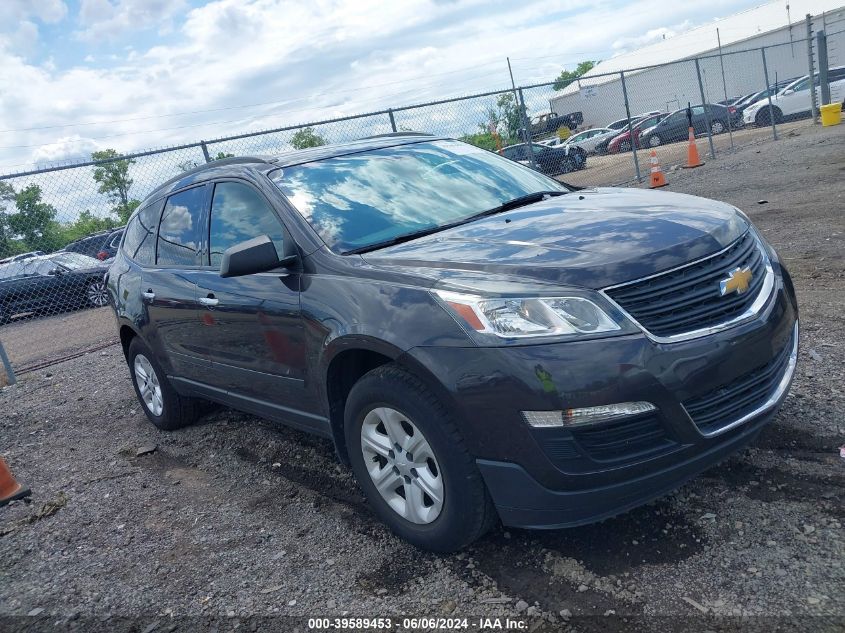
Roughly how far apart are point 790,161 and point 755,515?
13181 millimetres

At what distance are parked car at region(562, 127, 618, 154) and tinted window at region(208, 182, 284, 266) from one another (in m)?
29.8

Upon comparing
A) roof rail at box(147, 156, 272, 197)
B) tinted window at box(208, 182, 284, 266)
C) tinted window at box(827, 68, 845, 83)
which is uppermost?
roof rail at box(147, 156, 272, 197)

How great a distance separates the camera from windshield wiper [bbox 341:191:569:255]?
139 inches

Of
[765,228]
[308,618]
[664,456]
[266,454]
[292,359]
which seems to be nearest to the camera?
[664,456]

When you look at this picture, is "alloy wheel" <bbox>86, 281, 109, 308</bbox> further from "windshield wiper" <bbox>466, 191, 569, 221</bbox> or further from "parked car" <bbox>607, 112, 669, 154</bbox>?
"parked car" <bbox>607, 112, 669, 154</bbox>

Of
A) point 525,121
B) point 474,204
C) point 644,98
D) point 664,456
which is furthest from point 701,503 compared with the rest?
point 644,98

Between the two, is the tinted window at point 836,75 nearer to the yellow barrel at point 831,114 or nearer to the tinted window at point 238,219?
the yellow barrel at point 831,114

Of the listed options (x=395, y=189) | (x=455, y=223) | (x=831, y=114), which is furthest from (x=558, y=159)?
(x=455, y=223)

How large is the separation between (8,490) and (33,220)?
6479mm

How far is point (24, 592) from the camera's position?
3631mm

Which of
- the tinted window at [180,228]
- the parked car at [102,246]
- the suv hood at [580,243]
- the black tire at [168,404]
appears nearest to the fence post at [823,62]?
the parked car at [102,246]

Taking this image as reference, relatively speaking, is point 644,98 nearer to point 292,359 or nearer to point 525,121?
point 525,121

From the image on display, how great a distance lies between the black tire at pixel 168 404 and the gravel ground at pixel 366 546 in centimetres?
11

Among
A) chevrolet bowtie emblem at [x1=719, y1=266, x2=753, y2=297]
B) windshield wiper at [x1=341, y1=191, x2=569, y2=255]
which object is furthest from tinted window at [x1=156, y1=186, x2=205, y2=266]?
chevrolet bowtie emblem at [x1=719, y1=266, x2=753, y2=297]
